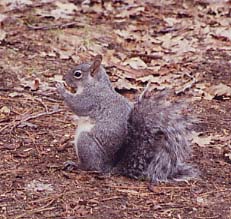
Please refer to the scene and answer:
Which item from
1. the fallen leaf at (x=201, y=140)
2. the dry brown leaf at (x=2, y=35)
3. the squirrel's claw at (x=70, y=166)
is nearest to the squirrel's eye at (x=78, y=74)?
the squirrel's claw at (x=70, y=166)

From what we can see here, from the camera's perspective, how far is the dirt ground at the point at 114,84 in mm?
3988

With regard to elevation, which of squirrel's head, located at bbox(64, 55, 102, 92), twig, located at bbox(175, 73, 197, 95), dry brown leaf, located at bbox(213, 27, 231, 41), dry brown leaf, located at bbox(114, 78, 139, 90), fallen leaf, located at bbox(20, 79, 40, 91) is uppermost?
squirrel's head, located at bbox(64, 55, 102, 92)

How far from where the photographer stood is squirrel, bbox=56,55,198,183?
420 cm

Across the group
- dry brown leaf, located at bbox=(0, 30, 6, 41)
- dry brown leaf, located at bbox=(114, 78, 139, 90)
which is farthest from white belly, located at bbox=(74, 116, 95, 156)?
dry brown leaf, located at bbox=(0, 30, 6, 41)

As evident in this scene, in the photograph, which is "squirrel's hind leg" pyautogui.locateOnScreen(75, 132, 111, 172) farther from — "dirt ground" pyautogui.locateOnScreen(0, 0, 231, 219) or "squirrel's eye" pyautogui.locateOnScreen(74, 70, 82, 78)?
"squirrel's eye" pyautogui.locateOnScreen(74, 70, 82, 78)

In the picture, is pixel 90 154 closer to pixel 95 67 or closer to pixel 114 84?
pixel 95 67

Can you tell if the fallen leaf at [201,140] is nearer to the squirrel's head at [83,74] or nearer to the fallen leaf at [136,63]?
the squirrel's head at [83,74]

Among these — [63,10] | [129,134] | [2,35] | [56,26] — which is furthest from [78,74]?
[63,10]

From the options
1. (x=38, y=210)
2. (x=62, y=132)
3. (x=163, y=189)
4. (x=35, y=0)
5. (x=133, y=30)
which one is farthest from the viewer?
(x=35, y=0)

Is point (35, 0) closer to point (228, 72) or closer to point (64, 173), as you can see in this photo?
point (228, 72)

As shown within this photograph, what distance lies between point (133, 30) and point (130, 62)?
98cm

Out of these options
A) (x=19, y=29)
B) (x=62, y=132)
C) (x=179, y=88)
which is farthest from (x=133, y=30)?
(x=62, y=132)

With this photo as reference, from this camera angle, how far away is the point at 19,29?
279 inches

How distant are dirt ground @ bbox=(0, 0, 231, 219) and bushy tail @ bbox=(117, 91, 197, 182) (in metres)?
0.09
